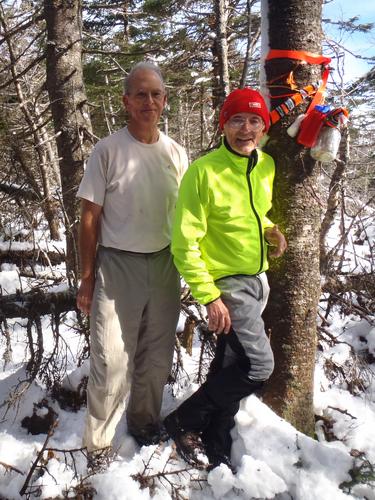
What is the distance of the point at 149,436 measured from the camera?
273 cm

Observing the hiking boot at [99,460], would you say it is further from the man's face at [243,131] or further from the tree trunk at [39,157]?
the tree trunk at [39,157]

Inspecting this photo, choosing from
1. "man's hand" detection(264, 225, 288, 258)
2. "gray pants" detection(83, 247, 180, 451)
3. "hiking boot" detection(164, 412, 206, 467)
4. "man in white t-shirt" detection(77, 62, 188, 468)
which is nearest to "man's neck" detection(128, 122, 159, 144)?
"man in white t-shirt" detection(77, 62, 188, 468)

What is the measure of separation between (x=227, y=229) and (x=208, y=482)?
4.72ft

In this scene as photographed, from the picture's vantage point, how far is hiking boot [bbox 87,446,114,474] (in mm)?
2319

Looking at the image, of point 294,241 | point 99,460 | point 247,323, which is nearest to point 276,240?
point 294,241

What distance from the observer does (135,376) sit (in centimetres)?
275

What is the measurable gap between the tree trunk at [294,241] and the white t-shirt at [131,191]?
0.71m

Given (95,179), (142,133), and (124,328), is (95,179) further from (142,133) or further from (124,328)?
(124,328)

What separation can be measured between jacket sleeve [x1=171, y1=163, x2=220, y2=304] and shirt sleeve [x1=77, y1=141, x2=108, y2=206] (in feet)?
1.81

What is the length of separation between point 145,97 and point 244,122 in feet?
2.12

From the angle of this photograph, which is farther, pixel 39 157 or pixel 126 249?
pixel 39 157

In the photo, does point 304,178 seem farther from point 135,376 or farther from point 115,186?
point 135,376

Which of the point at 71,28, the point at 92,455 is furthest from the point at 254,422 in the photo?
A: the point at 71,28

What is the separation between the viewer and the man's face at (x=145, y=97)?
238 cm
